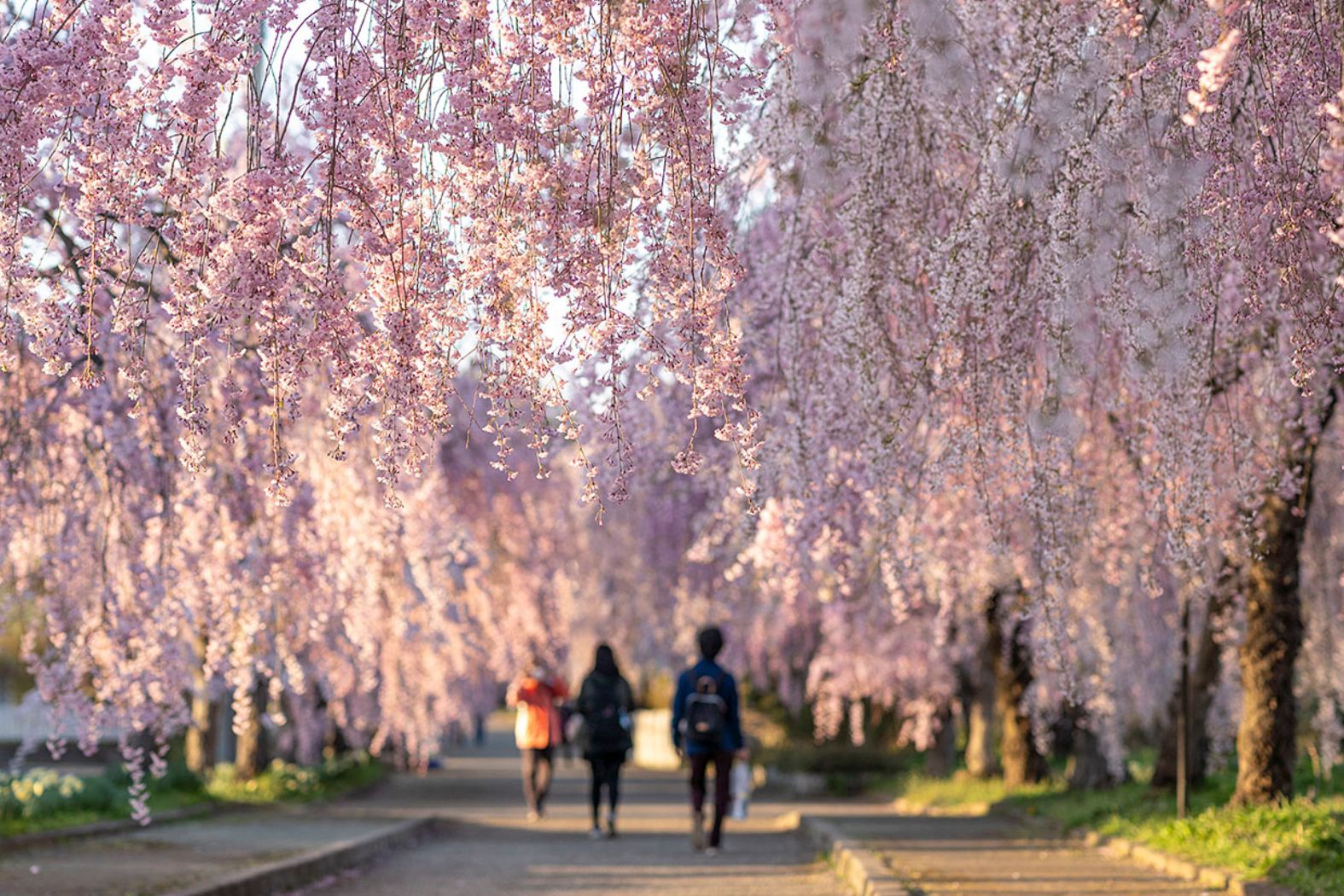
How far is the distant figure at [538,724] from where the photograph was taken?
23.3m

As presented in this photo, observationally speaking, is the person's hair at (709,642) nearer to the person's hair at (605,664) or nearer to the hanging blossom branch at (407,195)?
the person's hair at (605,664)

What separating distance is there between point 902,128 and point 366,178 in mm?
2745

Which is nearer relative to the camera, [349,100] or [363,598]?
[349,100]

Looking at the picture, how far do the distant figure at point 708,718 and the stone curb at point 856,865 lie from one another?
4.19 ft

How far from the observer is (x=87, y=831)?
17000mm

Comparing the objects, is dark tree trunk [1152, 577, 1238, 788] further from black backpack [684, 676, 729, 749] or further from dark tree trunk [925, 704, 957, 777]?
dark tree trunk [925, 704, 957, 777]

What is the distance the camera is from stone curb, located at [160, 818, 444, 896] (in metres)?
12.3

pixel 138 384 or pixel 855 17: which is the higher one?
pixel 855 17

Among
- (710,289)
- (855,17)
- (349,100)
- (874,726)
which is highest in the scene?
(855,17)

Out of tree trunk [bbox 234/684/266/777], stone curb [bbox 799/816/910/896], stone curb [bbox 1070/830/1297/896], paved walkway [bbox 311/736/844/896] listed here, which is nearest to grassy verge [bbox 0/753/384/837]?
tree trunk [bbox 234/684/266/777]

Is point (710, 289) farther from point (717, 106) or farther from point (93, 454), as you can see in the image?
point (93, 454)

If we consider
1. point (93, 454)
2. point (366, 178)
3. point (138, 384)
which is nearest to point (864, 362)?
point (366, 178)

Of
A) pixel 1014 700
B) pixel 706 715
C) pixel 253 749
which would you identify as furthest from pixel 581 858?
pixel 253 749

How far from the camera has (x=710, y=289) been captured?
6777 mm
